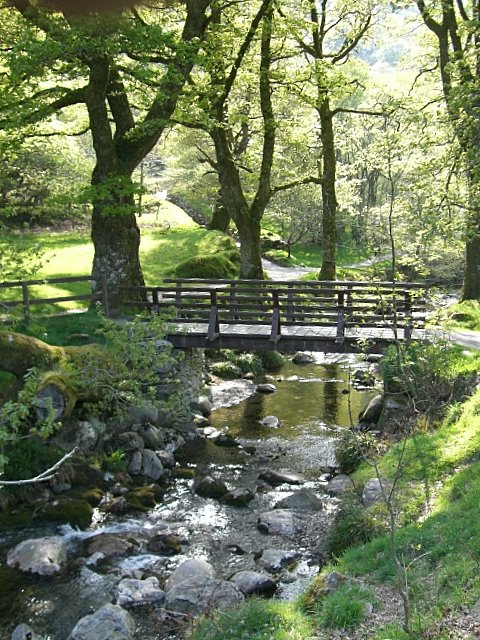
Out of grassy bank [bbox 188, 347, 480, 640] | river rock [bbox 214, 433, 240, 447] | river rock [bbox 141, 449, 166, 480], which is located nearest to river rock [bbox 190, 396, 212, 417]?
river rock [bbox 214, 433, 240, 447]

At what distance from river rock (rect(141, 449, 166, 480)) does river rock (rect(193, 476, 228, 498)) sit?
1086 millimetres

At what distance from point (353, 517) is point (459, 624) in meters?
4.30

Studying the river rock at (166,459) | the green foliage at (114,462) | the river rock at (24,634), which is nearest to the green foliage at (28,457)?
the green foliage at (114,462)

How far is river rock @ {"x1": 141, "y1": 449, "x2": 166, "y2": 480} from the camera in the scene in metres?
14.7

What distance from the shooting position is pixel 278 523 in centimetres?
1222

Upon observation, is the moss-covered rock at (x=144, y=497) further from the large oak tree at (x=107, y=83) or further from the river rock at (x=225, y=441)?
the large oak tree at (x=107, y=83)

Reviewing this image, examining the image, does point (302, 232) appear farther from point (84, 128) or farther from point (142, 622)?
point (142, 622)

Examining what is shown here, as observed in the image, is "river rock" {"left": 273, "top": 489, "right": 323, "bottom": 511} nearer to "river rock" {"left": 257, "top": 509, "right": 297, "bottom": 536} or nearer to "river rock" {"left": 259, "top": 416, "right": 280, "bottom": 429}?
"river rock" {"left": 257, "top": 509, "right": 297, "bottom": 536}

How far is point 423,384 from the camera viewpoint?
14.2m

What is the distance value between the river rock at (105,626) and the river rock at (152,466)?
18.3ft

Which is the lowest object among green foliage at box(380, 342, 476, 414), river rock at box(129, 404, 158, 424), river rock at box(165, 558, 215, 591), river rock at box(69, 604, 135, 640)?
river rock at box(165, 558, 215, 591)

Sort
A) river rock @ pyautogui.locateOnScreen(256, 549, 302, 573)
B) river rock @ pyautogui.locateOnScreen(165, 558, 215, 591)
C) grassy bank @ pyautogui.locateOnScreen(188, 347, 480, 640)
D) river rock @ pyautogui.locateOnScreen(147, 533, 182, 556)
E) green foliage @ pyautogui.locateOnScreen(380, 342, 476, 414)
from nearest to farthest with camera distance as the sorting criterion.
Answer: grassy bank @ pyautogui.locateOnScreen(188, 347, 480, 640)
river rock @ pyautogui.locateOnScreen(165, 558, 215, 591)
river rock @ pyautogui.locateOnScreen(256, 549, 302, 573)
river rock @ pyautogui.locateOnScreen(147, 533, 182, 556)
green foliage @ pyautogui.locateOnScreen(380, 342, 476, 414)

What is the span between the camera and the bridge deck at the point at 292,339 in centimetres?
1702

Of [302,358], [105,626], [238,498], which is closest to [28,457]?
[238,498]
